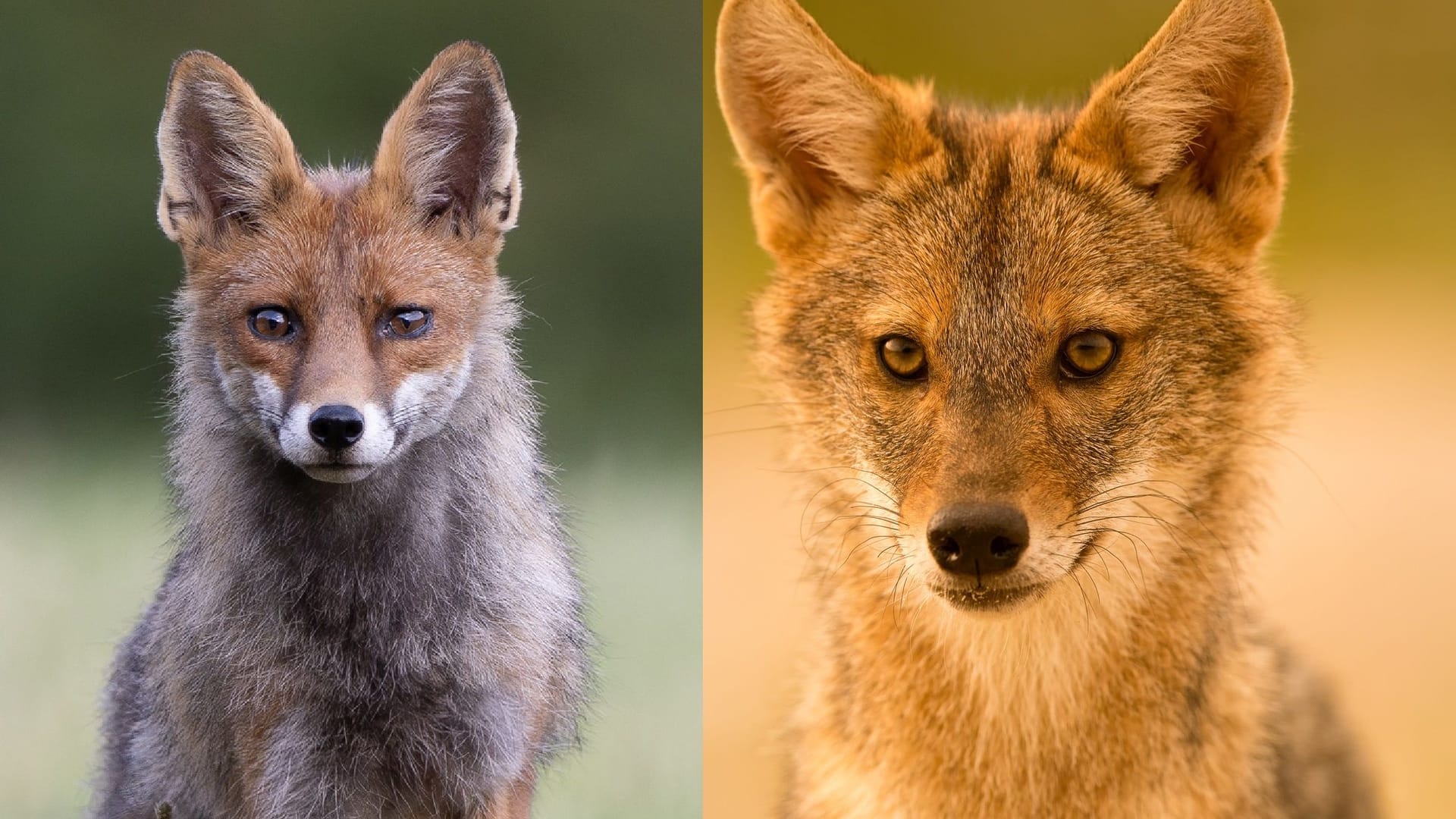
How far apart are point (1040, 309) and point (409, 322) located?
960mm

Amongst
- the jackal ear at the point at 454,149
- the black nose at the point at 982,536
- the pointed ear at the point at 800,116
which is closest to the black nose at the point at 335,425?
the jackal ear at the point at 454,149

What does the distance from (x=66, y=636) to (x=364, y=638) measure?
23.2 inches

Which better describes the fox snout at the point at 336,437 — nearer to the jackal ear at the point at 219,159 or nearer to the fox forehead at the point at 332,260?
the fox forehead at the point at 332,260

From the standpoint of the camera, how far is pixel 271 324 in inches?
78.0

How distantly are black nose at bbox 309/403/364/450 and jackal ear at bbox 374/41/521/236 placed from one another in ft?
1.20

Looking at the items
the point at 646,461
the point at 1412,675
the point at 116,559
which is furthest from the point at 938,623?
the point at 116,559

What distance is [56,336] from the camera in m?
2.29

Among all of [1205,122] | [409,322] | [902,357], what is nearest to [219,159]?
[409,322]

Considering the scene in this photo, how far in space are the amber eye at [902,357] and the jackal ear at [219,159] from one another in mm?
963

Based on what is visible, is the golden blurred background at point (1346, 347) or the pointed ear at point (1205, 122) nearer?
the pointed ear at point (1205, 122)

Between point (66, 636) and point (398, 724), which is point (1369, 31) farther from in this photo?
point (66, 636)

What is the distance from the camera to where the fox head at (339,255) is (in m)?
1.94

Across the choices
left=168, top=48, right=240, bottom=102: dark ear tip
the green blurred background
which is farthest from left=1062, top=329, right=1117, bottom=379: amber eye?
left=168, top=48, right=240, bottom=102: dark ear tip

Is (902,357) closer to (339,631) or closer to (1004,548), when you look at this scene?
(1004,548)
